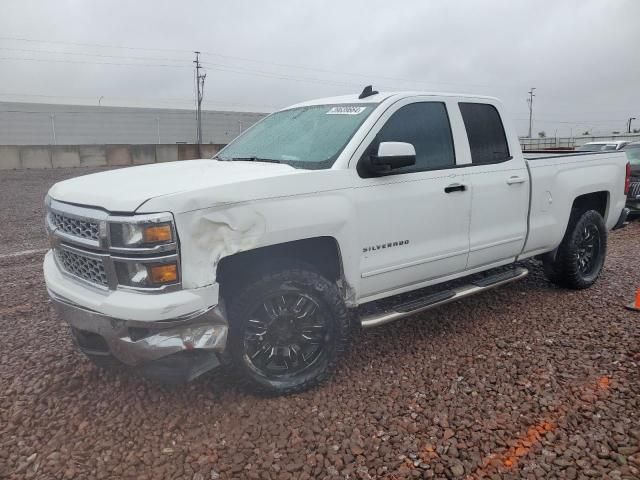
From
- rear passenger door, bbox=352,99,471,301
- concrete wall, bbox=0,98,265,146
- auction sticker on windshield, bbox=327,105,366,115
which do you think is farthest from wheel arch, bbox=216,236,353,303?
concrete wall, bbox=0,98,265,146

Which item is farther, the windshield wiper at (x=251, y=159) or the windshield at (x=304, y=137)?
the windshield wiper at (x=251, y=159)

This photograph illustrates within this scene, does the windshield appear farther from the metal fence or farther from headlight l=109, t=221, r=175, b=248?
the metal fence

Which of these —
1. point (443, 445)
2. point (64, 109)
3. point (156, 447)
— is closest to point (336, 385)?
point (443, 445)

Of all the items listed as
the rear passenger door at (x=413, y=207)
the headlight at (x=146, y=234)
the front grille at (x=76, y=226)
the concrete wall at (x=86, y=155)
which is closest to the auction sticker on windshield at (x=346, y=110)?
the rear passenger door at (x=413, y=207)

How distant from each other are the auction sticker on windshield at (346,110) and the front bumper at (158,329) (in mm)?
1752

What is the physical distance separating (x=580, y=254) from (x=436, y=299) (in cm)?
221

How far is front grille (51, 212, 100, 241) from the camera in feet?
9.02

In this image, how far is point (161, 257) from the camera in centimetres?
256

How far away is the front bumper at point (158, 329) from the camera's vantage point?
8.48 ft

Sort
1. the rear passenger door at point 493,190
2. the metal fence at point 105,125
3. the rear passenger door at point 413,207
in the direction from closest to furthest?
the rear passenger door at point 413,207
the rear passenger door at point 493,190
the metal fence at point 105,125

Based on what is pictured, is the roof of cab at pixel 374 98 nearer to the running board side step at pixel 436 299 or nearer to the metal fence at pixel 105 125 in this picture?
the running board side step at pixel 436 299

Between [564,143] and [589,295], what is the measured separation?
54.0m

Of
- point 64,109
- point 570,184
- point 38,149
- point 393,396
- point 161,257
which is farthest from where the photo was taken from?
point 64,109

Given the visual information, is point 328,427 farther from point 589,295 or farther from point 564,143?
point 564,143
